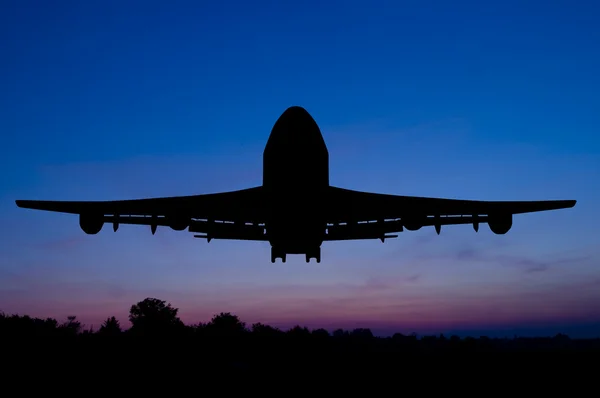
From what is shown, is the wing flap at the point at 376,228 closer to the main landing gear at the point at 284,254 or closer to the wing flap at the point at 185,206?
the main landing gear at the point at 284,254

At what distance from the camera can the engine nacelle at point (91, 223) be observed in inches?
1009

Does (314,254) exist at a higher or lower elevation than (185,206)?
lower

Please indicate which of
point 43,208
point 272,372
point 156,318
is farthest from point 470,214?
point 156,318

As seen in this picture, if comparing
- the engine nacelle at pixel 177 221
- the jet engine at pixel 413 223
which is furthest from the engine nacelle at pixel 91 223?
the jet engine at pixel 413 223

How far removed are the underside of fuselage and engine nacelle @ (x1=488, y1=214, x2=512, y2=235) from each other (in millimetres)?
9371

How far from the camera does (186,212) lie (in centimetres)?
2762

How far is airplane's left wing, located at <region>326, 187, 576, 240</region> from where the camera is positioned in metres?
27.8

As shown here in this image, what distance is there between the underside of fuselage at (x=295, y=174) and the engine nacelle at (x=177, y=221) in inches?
181

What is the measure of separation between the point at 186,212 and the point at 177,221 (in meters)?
0.67

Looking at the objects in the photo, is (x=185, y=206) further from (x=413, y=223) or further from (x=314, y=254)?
(x=413, y=223)

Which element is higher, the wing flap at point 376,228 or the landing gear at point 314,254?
the wing flap at point 376,228

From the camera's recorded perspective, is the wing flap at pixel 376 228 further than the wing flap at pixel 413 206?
Yes

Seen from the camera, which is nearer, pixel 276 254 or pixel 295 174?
pixel 295 174

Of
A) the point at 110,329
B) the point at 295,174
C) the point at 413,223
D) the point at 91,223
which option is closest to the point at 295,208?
the point at 295,174
